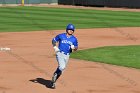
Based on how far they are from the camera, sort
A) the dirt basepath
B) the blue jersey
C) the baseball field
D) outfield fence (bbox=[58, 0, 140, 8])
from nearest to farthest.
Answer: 1. the blue jersey
2. the dirt basepath
3. the baseball field
4. outfield fence (bbox=[58, 0, 140, 8])

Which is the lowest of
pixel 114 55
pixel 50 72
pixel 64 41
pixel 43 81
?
pixel 114 55

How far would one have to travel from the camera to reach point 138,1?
54375mm

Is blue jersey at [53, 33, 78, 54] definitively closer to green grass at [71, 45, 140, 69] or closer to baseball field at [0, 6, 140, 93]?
baseball field at [0, 6, 140, 93]

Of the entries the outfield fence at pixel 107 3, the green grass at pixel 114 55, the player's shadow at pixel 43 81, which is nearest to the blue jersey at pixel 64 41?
the player's shadow at pixel 43 81

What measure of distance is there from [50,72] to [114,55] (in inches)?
187

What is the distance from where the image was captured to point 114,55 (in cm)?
1905

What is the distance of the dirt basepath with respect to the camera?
12734mm

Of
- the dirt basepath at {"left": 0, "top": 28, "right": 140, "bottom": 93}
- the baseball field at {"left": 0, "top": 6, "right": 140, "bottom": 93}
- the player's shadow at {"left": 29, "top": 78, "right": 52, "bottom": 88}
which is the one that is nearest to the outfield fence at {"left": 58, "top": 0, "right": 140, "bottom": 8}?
the baseball field at {"left": 0, "top": 6, "right": 140, "bottom": 93}

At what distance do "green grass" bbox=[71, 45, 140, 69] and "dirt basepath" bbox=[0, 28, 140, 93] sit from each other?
79 centimetres

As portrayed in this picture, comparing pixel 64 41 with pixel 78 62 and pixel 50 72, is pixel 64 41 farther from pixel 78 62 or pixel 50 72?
pixel 78 62

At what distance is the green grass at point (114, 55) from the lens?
56.6 ft

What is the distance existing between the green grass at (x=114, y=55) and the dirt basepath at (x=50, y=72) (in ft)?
2.58

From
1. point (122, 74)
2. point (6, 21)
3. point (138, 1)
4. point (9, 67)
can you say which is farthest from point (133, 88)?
point (138, 1)

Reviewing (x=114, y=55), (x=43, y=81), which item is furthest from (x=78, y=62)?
(x=43, y=81)
